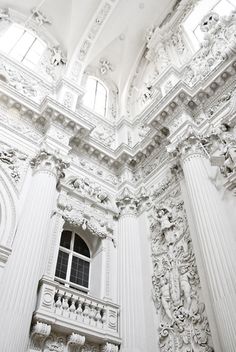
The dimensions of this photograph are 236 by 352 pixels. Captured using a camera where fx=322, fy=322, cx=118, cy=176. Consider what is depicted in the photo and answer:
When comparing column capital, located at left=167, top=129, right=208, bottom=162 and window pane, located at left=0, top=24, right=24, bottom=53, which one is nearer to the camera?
column capital, located at left=167, top=129, right=208, bottom=162

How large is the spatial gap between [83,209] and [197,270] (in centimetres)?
418

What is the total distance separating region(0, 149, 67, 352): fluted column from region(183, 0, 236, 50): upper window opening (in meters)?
8.82

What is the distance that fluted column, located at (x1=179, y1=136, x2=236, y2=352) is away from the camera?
6296mm

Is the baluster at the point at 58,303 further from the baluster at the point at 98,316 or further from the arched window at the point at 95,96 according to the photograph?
the arched window at the point at 95,96

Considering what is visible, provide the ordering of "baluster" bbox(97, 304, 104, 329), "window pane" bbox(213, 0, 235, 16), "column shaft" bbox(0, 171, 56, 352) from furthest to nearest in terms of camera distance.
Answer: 1. "window pane" bbox(213, 0, 235, 16)
2. "baluster" bbox(97, 304, 104, 329)
3. "column shaft" bbox(0, 171, 56, 352)

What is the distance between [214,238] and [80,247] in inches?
179

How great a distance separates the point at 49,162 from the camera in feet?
32.4

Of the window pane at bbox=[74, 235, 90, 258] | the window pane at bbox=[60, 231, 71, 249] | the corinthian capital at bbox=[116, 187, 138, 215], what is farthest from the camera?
the corinthian capital at bbox=[116, 187, 138, 215]

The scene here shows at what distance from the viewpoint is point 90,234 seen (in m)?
10.4

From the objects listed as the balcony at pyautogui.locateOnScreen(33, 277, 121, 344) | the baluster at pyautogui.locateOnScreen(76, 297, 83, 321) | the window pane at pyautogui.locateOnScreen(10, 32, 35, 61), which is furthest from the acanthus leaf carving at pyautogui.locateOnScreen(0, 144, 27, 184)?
the window pane at pyautogui.locateOnScreen(10, 32, 35, 61)

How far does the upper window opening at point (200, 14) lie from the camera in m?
13.5

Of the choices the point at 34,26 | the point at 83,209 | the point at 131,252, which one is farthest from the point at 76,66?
the point at 131,252

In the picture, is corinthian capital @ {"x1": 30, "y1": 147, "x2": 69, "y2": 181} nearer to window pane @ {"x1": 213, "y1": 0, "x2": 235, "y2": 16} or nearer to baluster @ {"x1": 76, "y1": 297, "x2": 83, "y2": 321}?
baluster @ {"x1": 76, "y1": 297, "x2": 83, "y2": 321}

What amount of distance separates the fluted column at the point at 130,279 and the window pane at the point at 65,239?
161 cm
